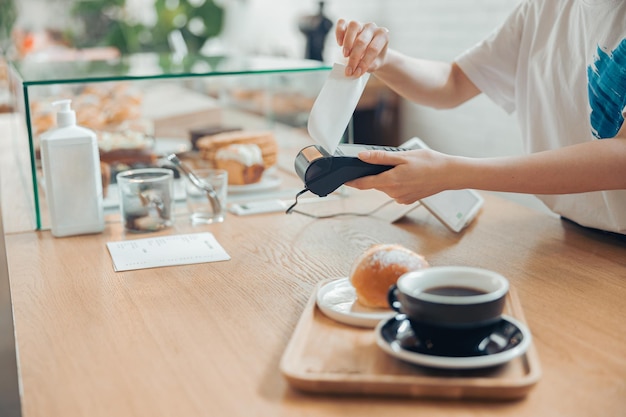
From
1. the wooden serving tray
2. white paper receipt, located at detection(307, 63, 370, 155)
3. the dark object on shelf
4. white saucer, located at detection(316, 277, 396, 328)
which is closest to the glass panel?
white paper receipt, located at detection(307, 63, 370, 155)

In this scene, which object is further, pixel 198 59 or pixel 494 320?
pixel 198 59

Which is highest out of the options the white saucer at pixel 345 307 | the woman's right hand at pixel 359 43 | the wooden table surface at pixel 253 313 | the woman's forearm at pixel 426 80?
the woman's right hand at pixel 359 43

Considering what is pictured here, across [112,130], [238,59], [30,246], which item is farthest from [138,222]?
[238,59]

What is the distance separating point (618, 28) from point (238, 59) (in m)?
1.10

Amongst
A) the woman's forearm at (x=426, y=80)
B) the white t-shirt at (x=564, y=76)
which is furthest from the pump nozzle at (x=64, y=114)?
the white t-shirt at (x=564, y=76)

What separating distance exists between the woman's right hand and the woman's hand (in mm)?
227

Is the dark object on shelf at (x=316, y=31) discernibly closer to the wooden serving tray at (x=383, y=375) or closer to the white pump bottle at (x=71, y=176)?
the white pump bottle at (x=71, y=176)

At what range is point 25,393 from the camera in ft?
2.79

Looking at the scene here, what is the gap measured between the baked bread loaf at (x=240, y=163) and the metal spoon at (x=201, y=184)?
0.63 ft

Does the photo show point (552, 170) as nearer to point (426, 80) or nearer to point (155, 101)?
point (426, 80)

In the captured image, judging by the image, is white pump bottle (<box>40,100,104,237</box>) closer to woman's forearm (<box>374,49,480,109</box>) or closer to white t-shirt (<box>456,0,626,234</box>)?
woman's forearm (<box>374,49,480,109</box>)

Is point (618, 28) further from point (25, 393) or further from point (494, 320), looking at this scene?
point (25, 393)

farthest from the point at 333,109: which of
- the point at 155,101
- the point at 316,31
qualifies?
the point at 316,31

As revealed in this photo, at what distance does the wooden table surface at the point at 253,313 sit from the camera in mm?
812
